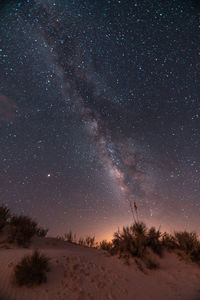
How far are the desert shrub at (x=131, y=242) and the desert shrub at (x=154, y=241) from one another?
367mm

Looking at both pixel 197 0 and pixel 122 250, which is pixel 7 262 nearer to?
pixel 122 250

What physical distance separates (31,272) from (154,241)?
7.16 m

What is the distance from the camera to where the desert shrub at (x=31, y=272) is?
4.04m

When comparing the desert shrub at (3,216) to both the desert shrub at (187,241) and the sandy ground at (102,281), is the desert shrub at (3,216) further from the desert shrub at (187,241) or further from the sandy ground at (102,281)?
the desert shrub at (187,241)

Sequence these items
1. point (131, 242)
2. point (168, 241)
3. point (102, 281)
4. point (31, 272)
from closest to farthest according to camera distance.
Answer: point (31, 272) → point (102, 281) → point (131, 242) → point (168, 241)

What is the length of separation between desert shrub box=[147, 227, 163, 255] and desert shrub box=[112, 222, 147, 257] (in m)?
0.37

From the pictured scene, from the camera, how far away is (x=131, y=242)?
8023mm

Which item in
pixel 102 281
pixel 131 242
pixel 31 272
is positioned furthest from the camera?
pixel 131 242

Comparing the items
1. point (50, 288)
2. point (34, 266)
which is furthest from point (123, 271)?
point (34, 266)

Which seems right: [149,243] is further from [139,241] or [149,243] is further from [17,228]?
[17,228]

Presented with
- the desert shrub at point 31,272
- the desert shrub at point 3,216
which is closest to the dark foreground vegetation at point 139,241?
the desert shrub at point 3,216

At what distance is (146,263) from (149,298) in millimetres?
2751

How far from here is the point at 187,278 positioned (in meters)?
6.54

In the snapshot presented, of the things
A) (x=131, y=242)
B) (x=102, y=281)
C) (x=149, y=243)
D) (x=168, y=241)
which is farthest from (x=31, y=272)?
(x=168, y=241)
